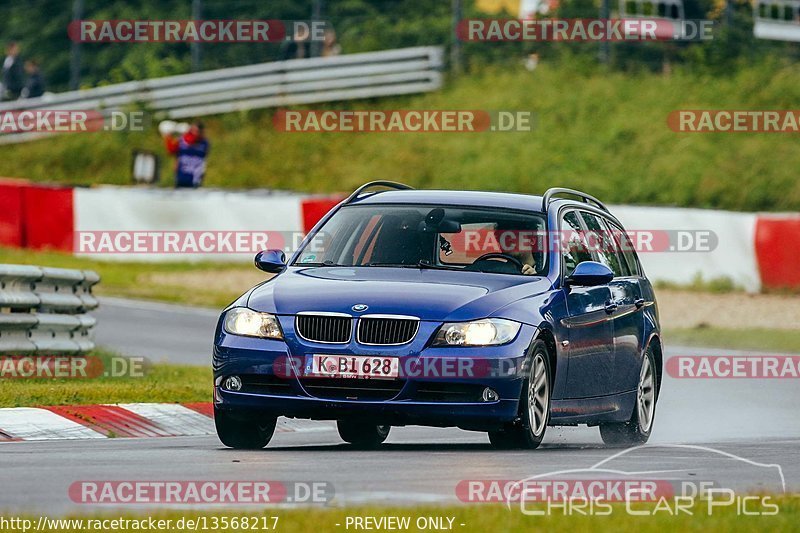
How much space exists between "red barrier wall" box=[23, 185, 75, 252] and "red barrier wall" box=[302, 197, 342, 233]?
157 inches

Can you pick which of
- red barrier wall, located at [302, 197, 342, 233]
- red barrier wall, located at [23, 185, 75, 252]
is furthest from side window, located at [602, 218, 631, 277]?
red barrier wall, located at [23, 185, 75, 252]

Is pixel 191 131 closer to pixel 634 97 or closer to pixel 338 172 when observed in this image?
pixel 338 172

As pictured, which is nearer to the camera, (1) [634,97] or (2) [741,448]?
(2) [741,448]

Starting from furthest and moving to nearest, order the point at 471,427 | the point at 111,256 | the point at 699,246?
1. the point at 111,256
2. the point at 699,246
3. the point at 471,427

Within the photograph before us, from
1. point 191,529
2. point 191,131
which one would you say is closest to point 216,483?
point 191,529

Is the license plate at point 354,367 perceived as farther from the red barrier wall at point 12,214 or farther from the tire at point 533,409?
the red barrier wall at point 12,214

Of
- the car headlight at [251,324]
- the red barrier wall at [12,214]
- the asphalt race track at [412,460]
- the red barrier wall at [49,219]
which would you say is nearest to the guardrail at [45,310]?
the asphalt race track at [412,460]

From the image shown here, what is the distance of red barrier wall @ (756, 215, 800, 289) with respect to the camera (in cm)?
2381

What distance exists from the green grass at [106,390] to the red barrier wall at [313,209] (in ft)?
40.2

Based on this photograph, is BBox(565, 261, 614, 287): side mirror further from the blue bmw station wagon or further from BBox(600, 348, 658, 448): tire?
BBox(600, 348, 658, 448): tire

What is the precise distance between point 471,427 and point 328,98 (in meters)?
28.1

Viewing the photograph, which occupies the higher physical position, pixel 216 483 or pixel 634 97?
pixel 634 97

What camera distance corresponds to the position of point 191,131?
33406 mm

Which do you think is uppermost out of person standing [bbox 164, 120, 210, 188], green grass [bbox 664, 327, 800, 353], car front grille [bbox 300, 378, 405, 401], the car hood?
person standing [bbox 164, 120, 210, 188]
